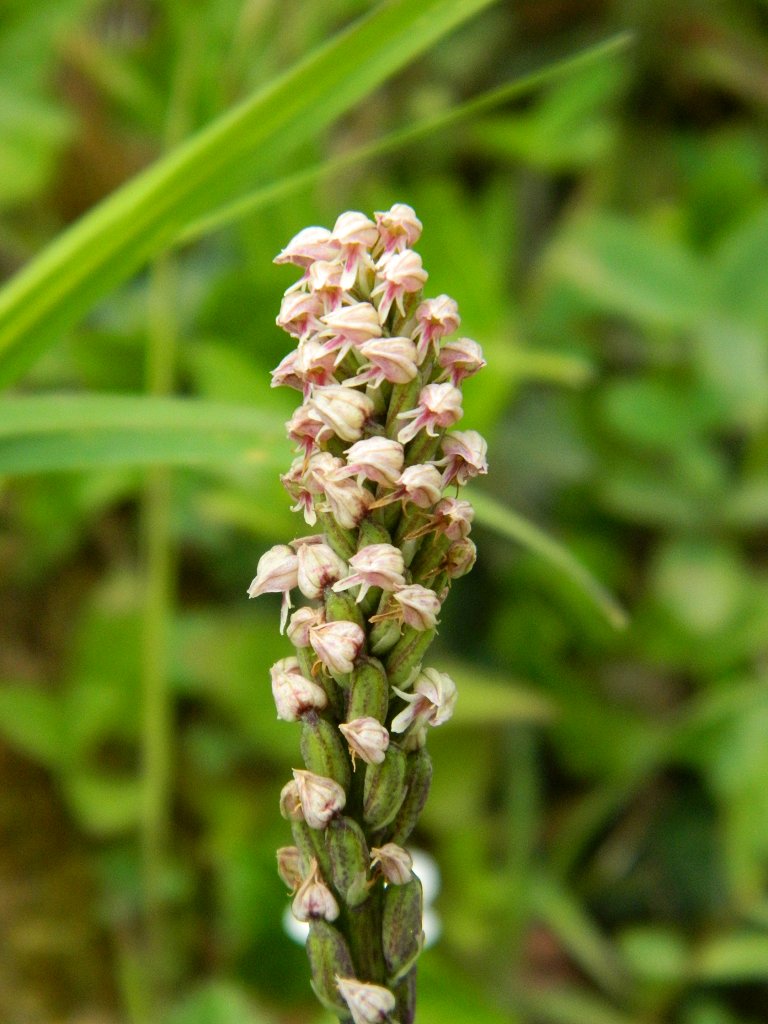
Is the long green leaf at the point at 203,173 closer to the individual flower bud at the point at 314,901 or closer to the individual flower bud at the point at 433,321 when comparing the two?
the individual flower bud at the point at 433,321

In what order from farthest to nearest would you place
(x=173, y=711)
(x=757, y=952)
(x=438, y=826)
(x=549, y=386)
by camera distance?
1. (x=549, y=386)
2. (x=173, y=711)
3. (x=438, y=826)
4. (x=757, y=952)

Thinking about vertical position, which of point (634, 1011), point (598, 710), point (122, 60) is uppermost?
point (122, 60)

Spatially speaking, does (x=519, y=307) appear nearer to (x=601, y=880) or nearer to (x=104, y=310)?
(x=104, y=310)

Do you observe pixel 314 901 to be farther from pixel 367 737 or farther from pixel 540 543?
pixel 540 543

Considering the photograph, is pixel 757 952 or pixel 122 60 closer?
pixel 757 952

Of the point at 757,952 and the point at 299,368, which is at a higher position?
the point at 299,368

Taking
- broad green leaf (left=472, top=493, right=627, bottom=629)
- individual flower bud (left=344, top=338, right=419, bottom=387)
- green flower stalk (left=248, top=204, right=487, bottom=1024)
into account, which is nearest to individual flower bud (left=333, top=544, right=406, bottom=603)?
green flower stalk (left=248, top=204, right=487, bottom=1024)

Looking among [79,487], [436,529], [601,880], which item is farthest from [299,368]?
[601,880]

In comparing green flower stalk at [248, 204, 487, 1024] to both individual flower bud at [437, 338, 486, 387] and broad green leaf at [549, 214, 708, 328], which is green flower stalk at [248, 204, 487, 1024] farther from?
broad green leaf at [549, 214, 708, 328]
